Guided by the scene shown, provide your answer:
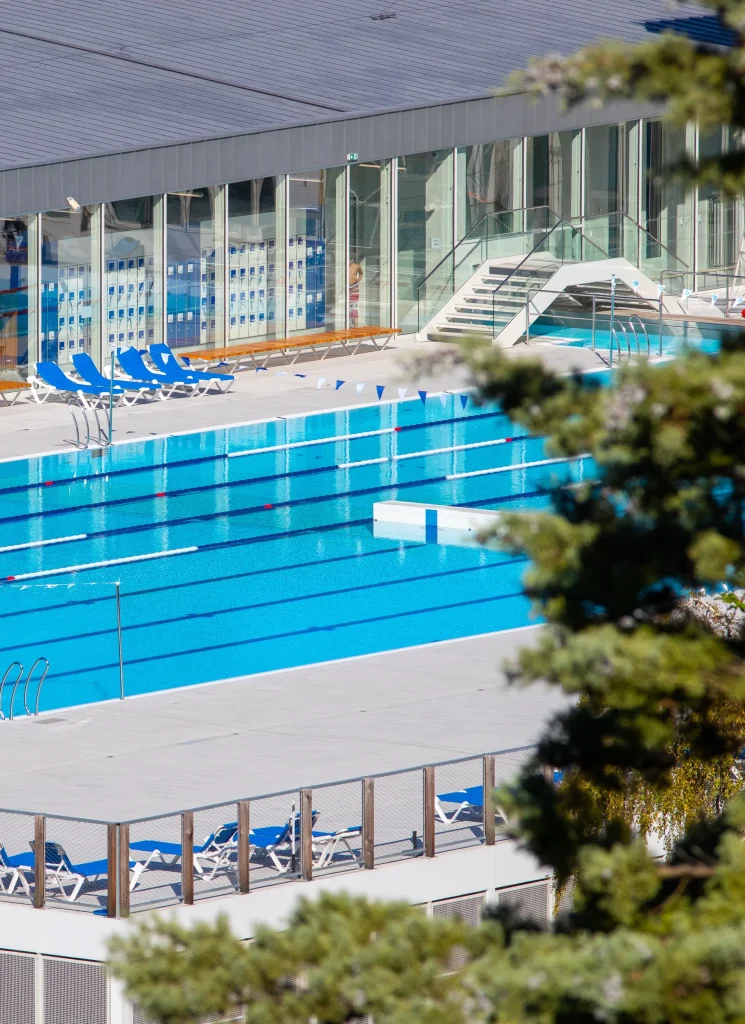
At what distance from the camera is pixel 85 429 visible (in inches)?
849

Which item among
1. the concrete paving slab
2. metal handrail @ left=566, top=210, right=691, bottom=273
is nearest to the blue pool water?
the concrete paving slab

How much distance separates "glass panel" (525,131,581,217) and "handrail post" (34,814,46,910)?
20.4 metres

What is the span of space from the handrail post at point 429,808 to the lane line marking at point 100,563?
7656 millimetres

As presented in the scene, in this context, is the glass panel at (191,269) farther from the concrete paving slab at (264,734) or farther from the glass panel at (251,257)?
the concrete paving slab at (264,734)

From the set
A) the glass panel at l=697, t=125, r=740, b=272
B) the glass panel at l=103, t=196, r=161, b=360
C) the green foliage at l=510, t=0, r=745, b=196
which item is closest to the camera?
the green foliage at l=510, t=0, r=745, b=196

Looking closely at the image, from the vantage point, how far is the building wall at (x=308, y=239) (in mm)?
23547

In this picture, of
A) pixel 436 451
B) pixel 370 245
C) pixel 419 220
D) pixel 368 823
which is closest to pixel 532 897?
pixel 368 823

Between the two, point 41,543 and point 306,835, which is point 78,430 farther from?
point 306,835

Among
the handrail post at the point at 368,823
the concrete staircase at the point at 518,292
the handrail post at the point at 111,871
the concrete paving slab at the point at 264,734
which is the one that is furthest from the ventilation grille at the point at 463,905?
the concrete staircase at the point at 518,292

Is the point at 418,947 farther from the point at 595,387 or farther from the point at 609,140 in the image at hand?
the point at 609,140

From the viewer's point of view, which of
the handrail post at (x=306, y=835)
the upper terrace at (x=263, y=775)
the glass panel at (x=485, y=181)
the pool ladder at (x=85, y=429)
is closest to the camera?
the upper terrace at (x=263, y=775)

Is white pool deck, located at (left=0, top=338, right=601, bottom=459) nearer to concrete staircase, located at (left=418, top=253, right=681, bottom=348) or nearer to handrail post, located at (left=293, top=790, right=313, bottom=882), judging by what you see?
concrete staircase, located at (left=418, top=253, right=681, bottom=348)

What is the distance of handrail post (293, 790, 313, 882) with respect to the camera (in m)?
9.16

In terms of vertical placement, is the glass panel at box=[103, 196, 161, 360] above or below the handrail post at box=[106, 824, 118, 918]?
above
